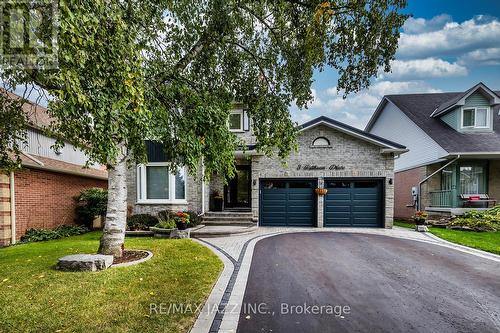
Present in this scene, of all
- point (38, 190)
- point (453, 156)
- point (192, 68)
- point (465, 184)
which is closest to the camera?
point (192, 68)

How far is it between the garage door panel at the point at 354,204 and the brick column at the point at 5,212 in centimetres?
1229

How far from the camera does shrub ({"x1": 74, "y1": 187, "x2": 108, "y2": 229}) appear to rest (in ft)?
38.2

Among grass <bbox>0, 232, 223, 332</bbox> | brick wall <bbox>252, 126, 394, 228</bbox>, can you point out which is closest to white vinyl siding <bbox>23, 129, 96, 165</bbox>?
grass <bbox>0, 232, 223, 332</bbox>

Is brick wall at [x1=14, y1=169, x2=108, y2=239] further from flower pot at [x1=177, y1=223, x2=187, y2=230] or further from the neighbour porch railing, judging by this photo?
the neighbour porch railing

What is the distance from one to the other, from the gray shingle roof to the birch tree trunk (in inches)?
570

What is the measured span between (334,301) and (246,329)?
1.62 m

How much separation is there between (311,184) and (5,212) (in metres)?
11.8

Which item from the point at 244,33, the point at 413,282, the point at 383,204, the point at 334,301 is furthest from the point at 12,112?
the point at 383,204

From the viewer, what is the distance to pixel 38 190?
31.9ft

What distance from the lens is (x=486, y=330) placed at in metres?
3.19

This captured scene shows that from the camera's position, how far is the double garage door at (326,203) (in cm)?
1145

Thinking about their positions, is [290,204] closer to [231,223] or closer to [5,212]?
[231,223]

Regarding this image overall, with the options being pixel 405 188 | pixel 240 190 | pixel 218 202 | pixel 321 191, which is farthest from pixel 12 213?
pixel 405 188

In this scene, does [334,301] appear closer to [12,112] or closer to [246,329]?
[246,329]
